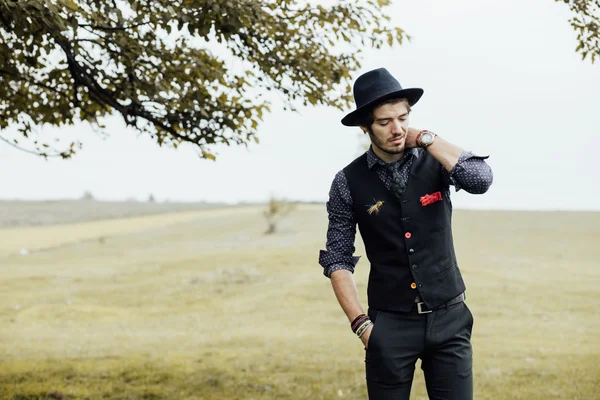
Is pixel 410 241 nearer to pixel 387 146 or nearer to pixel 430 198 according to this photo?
pixel 430 198

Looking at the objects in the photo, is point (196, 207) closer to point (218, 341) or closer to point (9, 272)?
point (9, 272)

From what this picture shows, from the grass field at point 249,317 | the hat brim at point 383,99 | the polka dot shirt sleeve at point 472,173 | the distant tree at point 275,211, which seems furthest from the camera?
the distant tree at point 275,211

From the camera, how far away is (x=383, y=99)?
180 inches

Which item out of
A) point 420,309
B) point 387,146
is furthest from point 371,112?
point 420,309

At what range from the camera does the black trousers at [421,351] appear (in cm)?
453

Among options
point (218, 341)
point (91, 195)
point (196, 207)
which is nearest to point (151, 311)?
point (218, 341)

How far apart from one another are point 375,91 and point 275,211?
62.2 m

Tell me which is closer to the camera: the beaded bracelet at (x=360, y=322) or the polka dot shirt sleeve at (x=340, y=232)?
the beaded bracelet at (x=360, y=322)

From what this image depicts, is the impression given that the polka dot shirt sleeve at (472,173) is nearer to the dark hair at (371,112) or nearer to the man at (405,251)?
the man at (405,251)

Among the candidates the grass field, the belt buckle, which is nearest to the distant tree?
the grass field

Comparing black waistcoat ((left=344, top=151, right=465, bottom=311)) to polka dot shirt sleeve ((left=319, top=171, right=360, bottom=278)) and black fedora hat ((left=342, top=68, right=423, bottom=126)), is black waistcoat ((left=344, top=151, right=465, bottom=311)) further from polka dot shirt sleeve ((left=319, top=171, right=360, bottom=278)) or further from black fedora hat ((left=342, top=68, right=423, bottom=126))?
black fedora hat ((left=342, top=68, right=423, bottom=126))

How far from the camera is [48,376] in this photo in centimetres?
1263

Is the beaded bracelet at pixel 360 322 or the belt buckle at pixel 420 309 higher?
the belt buckle at pixel 420 309

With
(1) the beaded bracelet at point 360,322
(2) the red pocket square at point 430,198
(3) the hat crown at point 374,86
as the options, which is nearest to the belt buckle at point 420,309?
(1) the beaded bracelet at point 360,322
